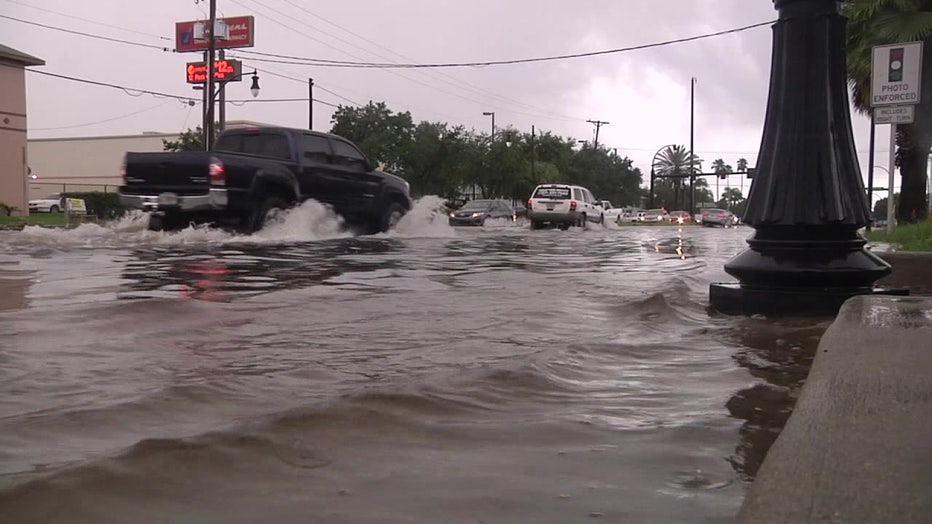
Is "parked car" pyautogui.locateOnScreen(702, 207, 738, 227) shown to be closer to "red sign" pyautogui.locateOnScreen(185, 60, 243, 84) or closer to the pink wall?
"red sign" pyautogui.locateOnScreen(185, 60, 243, 84)

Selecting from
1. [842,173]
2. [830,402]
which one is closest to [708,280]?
[842,173]

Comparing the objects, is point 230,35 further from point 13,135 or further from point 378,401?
point 378,401

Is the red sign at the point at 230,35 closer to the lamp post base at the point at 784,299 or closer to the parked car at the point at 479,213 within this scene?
the parked car at the point at 479,213

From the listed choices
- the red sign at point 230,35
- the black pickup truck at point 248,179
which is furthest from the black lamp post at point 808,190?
the red sign at point 230,35

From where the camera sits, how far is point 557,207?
29453mm

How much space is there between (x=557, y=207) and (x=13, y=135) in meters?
22.4

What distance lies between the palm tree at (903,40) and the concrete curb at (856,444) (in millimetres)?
15720

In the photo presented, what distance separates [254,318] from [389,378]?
1.78m

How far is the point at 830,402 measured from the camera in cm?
240

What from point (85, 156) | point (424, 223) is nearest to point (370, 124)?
Result: point (85, 156)

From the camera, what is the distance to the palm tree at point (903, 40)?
18.1 m

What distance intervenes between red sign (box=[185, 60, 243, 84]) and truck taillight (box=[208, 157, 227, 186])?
26.2m

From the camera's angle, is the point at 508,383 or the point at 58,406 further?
the point at 508,383

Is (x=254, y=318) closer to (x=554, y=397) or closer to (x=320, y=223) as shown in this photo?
(x=554, y=397)
